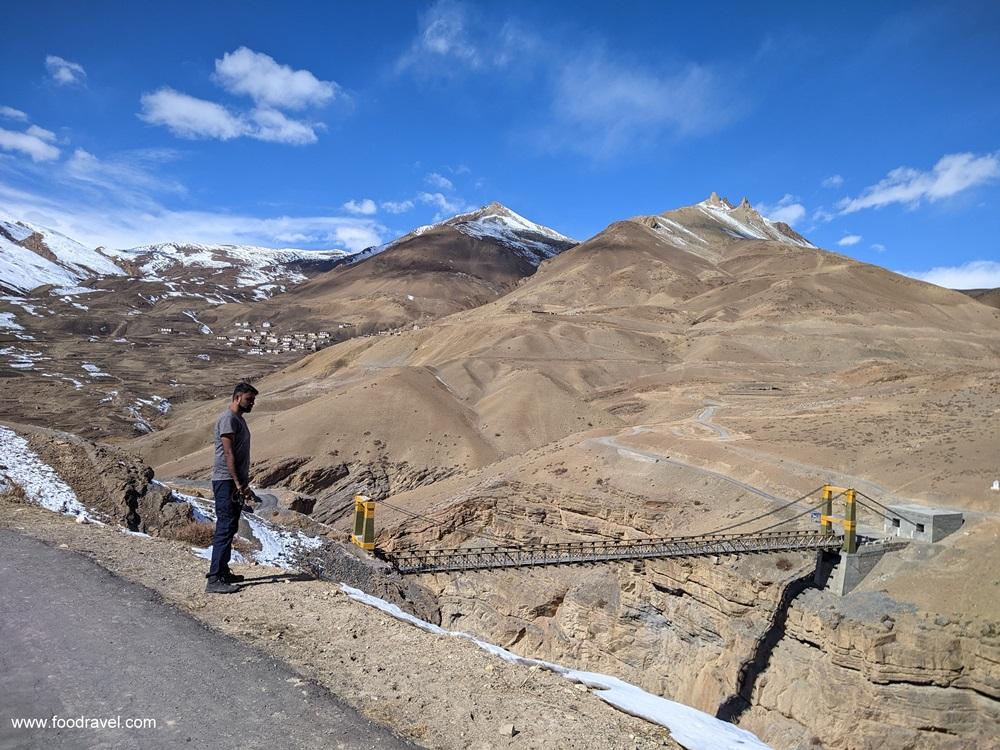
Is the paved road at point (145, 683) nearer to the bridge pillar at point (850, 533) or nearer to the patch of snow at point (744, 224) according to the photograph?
the bridge pillar at point (850, 533)

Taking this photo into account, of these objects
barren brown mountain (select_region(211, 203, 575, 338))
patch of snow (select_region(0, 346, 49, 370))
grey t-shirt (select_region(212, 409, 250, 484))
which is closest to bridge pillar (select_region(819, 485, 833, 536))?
grey t-shirt (select_region(212, 409, 250, 484))

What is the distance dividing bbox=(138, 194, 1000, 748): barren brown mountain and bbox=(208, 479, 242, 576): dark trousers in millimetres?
13435

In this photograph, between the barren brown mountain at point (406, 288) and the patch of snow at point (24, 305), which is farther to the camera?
the barren brown mountain at point (406, 288)

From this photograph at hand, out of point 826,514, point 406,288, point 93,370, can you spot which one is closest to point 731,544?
point 826,514

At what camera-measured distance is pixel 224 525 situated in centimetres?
653

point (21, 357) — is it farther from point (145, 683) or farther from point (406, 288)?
point (145, 683)

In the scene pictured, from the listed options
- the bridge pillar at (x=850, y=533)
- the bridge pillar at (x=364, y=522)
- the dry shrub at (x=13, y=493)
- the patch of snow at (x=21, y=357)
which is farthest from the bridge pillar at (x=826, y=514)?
the patch of snow at (x=21, y=357)

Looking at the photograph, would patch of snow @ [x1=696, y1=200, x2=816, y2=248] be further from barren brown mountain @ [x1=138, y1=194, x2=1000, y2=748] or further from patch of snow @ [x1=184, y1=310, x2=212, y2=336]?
patch of snow @ [x1=184, y1=310, x2=212, y2=336]

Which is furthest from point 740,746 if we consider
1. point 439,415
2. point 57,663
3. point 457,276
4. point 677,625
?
point 457,276

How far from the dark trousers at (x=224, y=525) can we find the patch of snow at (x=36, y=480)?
3.82 metres

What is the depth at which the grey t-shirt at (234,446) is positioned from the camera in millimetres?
6539

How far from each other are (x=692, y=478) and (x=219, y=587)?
20779mm

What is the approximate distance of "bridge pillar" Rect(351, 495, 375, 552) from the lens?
40.3 ft

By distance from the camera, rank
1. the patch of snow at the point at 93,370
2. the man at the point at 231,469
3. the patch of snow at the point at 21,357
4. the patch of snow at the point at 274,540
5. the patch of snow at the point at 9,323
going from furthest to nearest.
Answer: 1. the patch of snow at the point at 9,323
2. the patch of snow at the point at 21,357
3. the patch of snow at the point at 93,370
4. the patch of snow at the point at 274,540
5. the man at the point at 231,469
